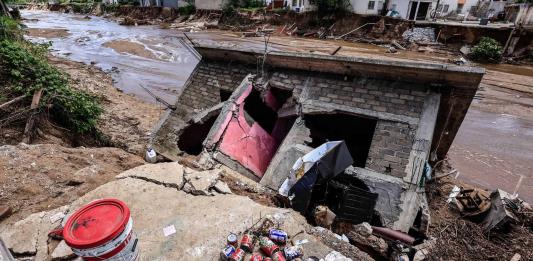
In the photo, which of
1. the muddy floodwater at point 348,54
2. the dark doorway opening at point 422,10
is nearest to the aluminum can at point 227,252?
the muddy floodwater at point 348,54

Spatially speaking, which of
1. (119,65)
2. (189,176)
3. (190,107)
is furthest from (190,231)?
(119,65)

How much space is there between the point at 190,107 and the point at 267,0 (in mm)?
34477

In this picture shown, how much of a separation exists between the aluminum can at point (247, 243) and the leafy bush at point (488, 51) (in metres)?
24.1

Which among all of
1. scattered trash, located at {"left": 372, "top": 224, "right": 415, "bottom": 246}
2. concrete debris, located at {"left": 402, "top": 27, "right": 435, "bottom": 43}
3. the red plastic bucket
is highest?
concrete debris, located at {"left": 402, "top": 27, "right": 435, "bottom": 43}

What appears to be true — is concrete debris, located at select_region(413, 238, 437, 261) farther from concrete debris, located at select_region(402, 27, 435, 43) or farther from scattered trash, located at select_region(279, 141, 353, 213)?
concrete debris, located at select_region(402, 27, 435, 43)

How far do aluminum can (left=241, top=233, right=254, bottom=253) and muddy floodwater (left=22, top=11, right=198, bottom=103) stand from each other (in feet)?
37.4

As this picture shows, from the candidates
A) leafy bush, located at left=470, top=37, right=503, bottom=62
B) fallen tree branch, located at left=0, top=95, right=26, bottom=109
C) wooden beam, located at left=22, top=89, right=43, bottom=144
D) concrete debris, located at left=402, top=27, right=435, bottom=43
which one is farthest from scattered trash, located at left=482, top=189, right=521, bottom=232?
concrete debris, located at left=402, top=27, right=435, bottom=43

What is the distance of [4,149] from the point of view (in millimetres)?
4570

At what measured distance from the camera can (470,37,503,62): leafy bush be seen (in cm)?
2000

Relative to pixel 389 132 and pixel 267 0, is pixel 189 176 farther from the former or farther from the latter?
pixel 267 0

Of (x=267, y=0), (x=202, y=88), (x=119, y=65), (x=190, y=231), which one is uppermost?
(x=267, y=0)

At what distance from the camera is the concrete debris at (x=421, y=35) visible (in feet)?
78.4

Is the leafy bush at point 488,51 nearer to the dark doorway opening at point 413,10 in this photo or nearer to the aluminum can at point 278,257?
the dark doorway opening at point 413,10

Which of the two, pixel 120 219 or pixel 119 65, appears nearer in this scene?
pixel 120 219
